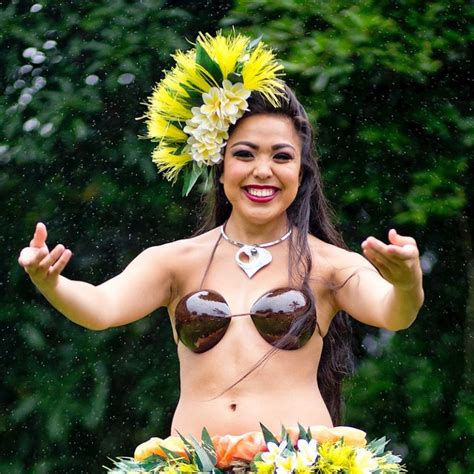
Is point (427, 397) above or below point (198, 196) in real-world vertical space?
below

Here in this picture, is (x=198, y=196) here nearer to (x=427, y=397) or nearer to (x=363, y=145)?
(x=363, y=145)

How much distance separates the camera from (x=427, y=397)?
190 inches

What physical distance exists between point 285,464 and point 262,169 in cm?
75

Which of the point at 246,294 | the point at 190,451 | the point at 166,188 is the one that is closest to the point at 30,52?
the point at 166,188

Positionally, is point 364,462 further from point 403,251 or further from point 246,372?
point 403,251

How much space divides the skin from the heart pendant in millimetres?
15

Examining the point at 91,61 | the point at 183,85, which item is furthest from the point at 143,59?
the point at 183,85

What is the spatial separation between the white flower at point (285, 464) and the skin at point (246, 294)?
15 cm

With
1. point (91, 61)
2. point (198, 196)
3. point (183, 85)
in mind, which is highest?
point (183, 85)

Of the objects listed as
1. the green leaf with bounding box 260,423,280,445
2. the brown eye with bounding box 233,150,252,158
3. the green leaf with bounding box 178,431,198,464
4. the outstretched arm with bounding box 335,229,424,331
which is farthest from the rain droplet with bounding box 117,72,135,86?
A: the green leaf with bounding box 260,423,280,445

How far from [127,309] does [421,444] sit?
1.77 meters

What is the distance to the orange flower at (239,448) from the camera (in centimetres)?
319

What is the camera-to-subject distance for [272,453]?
3.14m

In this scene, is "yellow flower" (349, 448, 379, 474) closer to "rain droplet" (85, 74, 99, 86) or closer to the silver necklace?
the silver necklace
